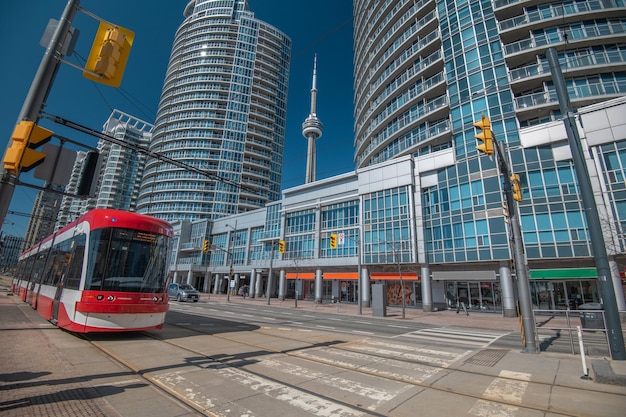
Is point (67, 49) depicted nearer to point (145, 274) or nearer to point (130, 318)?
point (145, 274)

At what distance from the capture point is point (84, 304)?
8234 mm

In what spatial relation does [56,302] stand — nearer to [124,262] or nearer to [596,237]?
[124,262]

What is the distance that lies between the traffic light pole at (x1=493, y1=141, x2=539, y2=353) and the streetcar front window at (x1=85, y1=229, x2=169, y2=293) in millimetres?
11378

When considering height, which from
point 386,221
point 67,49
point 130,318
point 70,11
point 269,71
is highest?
point 269,71

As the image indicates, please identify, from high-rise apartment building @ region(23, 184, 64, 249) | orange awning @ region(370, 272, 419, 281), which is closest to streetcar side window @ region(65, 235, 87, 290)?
high-rise apartment building @ region(23, 184, 64, 249)

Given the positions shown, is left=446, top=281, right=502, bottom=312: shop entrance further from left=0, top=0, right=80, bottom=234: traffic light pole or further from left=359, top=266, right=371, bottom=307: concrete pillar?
left=0, top=0, right=80, bottom=234: traffic light pole

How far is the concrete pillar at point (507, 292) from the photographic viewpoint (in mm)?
25125

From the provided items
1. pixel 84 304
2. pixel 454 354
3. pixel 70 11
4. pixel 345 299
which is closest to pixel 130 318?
pixel 84 304

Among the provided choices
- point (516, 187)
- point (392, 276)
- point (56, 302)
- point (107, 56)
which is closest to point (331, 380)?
point (107, 56)

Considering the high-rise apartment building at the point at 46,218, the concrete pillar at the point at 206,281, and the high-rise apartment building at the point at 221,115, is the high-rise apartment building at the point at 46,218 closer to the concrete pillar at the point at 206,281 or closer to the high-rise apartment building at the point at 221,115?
the high-rise apartment building at the point at 221,115

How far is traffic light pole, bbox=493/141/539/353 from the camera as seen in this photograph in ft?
30.6

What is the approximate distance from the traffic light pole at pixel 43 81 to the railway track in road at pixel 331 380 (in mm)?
3907

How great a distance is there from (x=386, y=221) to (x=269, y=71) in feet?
257

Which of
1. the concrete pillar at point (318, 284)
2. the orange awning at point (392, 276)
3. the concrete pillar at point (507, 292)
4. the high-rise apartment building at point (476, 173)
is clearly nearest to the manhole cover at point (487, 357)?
the high-rise apartment building at point (476, 173)
